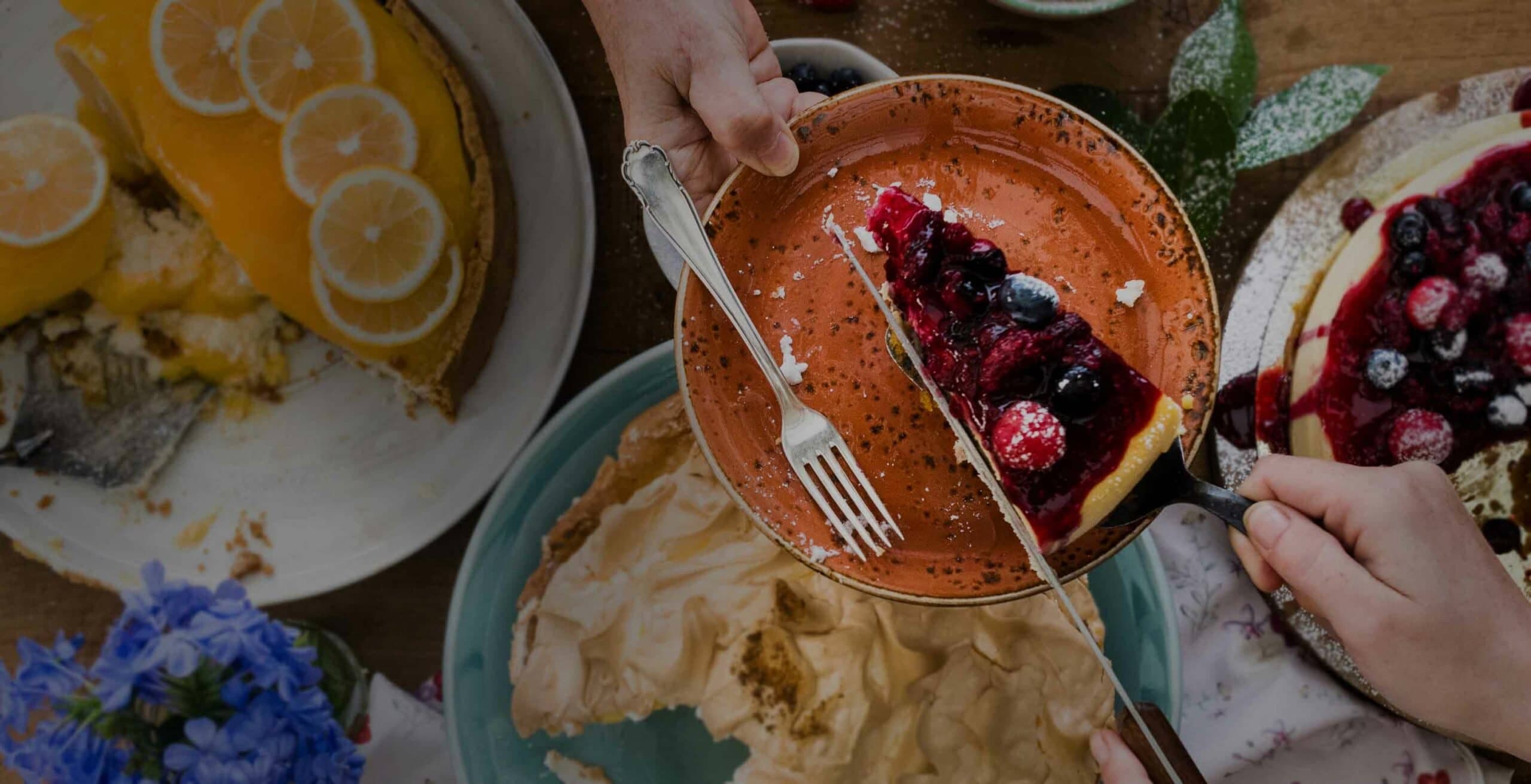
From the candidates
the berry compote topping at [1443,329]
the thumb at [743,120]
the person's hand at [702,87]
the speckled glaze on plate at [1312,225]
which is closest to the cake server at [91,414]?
the person's hand at [702,87]

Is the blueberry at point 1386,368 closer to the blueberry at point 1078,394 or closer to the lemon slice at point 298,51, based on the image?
the blueberry at point 1078,394

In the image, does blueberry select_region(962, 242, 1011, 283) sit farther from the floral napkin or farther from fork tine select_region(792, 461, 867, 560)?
the floral napkin

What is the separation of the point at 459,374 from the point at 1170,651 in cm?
175

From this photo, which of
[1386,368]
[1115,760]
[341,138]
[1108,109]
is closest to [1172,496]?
[1115,760]

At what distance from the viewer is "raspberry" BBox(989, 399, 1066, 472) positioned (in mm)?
1631

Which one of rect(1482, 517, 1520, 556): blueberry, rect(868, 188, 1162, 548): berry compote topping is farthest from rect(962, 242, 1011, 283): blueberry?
rect(1482, 517, 1520, 556): blueberry

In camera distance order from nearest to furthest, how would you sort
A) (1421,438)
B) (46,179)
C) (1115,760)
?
(1115,760)
(1421,438)
(46,179)

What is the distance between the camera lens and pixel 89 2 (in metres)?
2.38

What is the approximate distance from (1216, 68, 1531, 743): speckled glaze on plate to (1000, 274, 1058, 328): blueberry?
2.82 ft

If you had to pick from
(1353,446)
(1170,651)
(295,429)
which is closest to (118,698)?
(295,429)

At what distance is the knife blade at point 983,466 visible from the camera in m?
1.70

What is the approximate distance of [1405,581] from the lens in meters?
1.66

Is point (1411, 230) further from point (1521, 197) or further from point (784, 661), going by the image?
point (784, 661)

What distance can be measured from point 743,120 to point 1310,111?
1542mm
